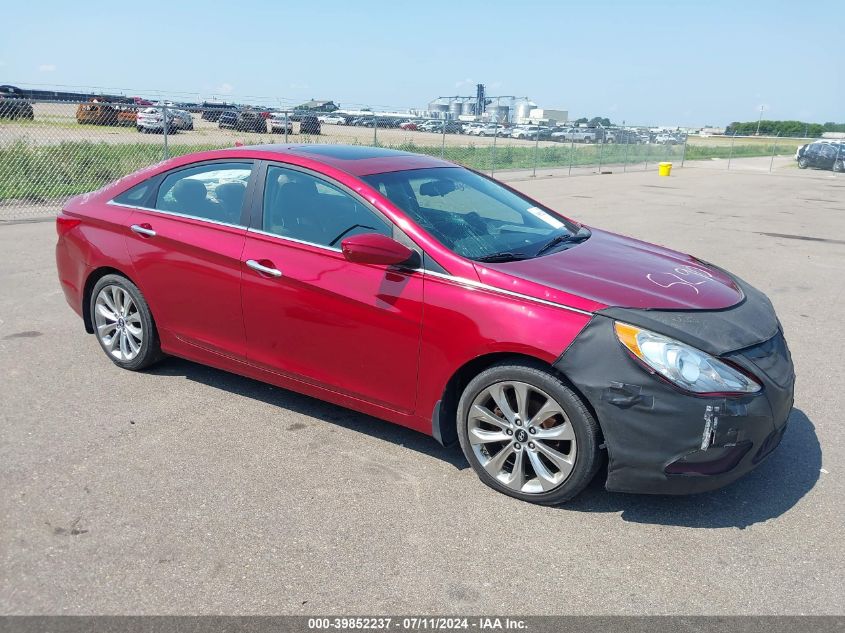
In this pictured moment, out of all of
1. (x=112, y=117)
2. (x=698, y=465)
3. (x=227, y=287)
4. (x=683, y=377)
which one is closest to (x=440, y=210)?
(x=227, y=287)

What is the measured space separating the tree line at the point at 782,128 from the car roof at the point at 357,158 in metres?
89.9

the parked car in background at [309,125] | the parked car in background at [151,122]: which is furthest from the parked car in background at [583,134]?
the parked car in background at [151,122]

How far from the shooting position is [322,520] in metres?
3.39

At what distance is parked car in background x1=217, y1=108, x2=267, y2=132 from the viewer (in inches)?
849

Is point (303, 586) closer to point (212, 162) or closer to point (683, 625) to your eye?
point (683, 625)

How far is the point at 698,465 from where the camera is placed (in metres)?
3.25

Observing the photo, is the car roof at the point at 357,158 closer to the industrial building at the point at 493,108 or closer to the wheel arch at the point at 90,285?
→ the wheel arch at the point at 90,285

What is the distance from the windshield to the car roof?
0.08m

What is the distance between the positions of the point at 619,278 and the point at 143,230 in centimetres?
297

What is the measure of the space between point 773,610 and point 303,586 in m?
1.80

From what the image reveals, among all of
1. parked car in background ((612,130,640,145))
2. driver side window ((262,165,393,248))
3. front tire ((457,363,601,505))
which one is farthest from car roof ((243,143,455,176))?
parked car in background ((612,130,640,145))


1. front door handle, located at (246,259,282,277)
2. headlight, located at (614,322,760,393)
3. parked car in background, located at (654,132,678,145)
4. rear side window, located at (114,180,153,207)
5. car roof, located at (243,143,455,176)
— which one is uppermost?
car roof, located at (243,143,455,176)

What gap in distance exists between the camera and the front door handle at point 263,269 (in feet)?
13.6

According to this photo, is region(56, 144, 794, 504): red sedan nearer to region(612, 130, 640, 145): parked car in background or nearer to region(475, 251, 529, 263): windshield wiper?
region(475, 251, 529, 263): windshield wiper
